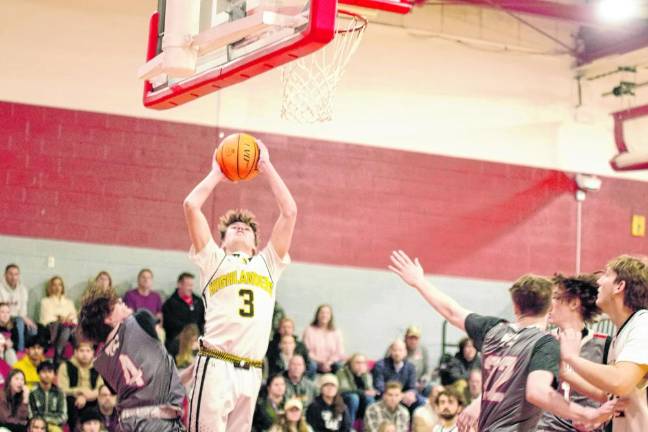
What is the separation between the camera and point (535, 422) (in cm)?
608

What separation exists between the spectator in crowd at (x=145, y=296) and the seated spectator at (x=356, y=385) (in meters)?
2.75

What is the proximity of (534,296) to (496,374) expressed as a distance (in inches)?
21.2

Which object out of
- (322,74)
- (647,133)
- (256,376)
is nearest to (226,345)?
(256,376)

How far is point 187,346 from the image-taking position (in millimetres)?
13703

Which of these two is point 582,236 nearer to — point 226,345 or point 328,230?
point 328,230

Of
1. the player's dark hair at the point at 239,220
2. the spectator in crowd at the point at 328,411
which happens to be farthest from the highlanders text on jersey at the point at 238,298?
the spectator in crowd at the point at 328,411

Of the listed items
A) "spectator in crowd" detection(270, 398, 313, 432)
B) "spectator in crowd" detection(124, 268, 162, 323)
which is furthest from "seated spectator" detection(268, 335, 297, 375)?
"spectator in crowd" detection(124, 268, 162, 323)

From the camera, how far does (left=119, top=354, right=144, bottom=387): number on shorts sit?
691cm

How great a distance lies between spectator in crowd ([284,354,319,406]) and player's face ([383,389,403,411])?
1.02 meters

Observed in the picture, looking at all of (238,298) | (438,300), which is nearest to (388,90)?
(238,298)

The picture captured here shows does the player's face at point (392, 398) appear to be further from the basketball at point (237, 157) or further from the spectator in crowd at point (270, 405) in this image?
the basketball at point (237, 157)

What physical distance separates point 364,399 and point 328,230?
2.82 meters

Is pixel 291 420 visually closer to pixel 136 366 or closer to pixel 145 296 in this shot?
pixel 145 296

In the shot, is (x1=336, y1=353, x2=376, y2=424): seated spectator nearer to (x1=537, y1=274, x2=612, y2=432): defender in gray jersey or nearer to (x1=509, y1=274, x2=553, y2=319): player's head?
(x1=537, y1=274, x2=612, y2=432): defender in gray jersey
